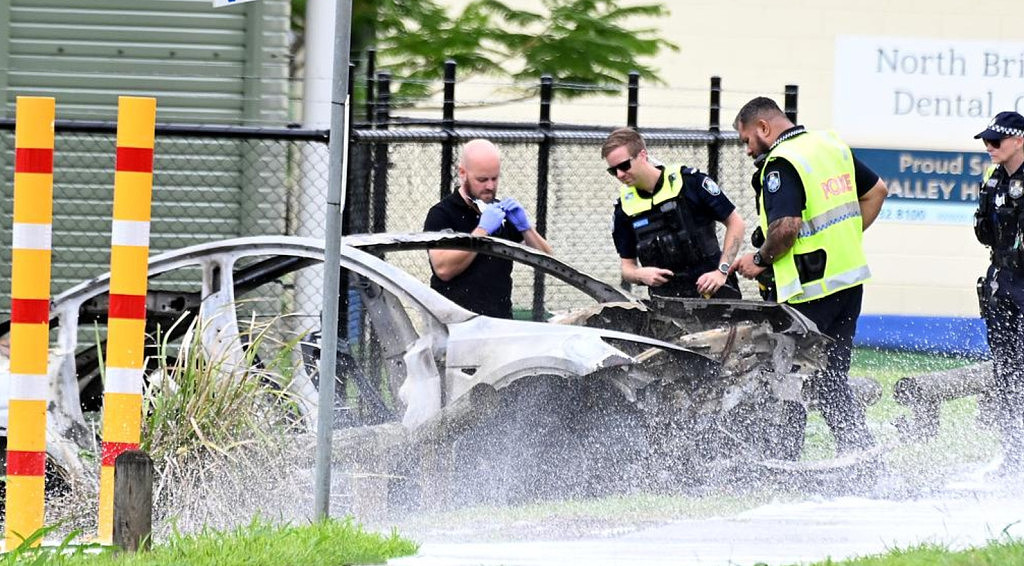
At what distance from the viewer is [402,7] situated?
16656 mm

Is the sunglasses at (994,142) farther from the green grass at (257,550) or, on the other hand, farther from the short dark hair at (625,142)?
the green grass at (257,550)

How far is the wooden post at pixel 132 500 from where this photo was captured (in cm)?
538

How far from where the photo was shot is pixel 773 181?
25.7 feet

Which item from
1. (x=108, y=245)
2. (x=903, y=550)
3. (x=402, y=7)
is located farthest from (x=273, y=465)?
(x=402, y=7)

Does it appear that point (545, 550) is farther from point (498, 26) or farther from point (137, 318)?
point (498, 26)

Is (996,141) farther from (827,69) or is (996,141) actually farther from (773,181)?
(827,69)

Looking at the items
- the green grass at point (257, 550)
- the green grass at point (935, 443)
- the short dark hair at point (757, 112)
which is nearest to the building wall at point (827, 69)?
the green grass at point (935, 443)

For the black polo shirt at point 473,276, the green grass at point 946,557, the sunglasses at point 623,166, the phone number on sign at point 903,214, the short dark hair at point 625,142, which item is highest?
the phone number on sign at point 903,214

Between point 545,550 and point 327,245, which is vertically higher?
point 327,245

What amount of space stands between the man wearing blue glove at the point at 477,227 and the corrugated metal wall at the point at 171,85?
2868mm

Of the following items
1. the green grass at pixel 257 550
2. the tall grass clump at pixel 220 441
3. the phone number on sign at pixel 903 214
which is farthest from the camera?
→ the phone number on sign at pixel 903 214

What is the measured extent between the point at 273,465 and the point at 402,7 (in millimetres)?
10373

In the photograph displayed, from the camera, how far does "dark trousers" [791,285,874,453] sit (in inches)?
306

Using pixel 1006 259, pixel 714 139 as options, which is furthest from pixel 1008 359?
pixel 714 139
